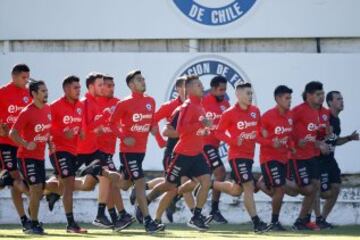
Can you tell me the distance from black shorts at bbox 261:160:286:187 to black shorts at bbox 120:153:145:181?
184 cm

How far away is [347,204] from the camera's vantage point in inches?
1017

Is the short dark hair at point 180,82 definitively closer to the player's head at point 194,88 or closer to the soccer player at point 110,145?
the soccer player at point 110,145

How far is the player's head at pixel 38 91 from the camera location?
2266 centimetres

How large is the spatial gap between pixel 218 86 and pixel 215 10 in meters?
1.23

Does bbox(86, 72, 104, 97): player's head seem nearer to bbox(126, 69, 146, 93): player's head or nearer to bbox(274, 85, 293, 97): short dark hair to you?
bbox(126, 69, 146, 93): player's head

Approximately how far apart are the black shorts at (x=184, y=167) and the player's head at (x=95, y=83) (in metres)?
1.65

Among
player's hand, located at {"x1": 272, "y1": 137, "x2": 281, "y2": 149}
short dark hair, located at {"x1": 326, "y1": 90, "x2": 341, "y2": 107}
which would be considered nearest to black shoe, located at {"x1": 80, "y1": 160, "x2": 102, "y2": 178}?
player's hand, located at {"x1": 272, "y1": 137, "x2": 281, "y2": 149}

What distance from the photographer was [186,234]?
74.7 feet

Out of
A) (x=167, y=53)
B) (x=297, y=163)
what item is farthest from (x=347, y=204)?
(x=167, y=53)

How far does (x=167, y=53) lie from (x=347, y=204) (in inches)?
140

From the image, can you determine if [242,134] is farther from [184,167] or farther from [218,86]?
[218,86]

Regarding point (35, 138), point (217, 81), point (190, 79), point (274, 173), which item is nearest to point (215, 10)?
point (217, 81)

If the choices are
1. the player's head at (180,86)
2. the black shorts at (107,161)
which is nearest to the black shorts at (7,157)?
the black shorts at (107,161)

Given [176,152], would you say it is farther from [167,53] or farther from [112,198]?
[167,53]
